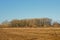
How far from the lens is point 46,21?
2359cm

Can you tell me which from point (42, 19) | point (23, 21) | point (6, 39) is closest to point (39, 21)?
point (42, 19)

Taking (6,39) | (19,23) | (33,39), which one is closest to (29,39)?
(33,39)

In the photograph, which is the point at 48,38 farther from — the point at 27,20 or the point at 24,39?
the point at 27,20

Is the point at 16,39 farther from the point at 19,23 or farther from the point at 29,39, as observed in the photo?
the point at 19,23

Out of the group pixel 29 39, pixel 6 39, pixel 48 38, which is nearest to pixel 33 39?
pixel 29 39

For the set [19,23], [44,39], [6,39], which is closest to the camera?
[44,39]

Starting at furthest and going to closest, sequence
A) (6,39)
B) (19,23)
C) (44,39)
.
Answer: (19,23) → (6,39) → (44,39)

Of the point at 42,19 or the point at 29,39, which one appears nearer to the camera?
the point at 29,39

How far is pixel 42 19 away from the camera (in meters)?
23.7

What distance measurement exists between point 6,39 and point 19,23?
1567cm

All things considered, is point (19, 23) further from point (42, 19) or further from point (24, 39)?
point (24, 39)

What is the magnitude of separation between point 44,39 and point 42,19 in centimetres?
1713

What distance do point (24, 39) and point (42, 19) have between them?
669 inches

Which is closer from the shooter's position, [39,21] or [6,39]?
[6,39]
